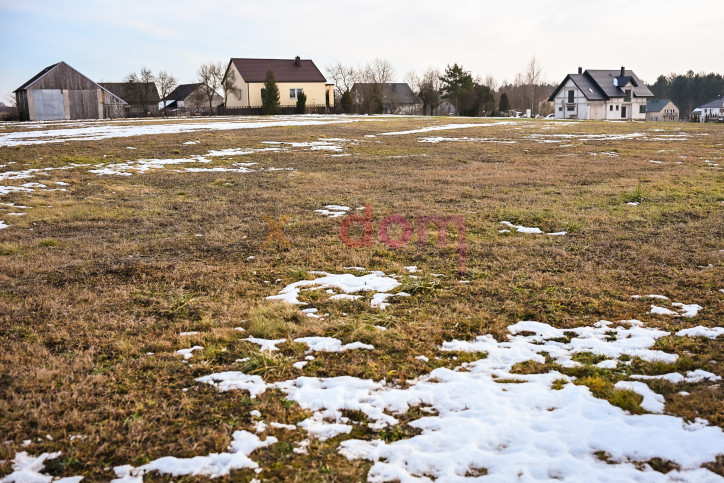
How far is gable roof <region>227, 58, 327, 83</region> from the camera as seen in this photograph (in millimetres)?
65125

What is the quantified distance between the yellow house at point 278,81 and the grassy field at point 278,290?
5241 cm

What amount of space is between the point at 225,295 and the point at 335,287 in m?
1.29

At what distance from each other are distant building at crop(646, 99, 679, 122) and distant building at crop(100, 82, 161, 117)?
8273 centimetres

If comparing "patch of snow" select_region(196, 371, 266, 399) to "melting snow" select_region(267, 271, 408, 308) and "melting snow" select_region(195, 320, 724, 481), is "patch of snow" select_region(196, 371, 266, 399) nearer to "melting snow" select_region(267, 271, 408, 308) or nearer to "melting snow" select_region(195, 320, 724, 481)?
"melting snow" select_region(195, 320, 724, 481)

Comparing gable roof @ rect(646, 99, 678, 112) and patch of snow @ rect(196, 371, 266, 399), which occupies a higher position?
gable roof @ rect(646, 99, 678, 112)

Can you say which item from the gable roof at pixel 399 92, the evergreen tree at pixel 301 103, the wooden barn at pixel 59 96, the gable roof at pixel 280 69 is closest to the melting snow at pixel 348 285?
the wooden barn at pixel 59 96

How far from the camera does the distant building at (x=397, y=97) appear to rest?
8112 cm

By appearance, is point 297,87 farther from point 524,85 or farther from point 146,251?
point 146,251

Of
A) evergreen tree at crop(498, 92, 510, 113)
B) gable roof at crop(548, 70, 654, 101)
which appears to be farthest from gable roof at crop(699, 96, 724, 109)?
evergreen tree at crop(498, 92, 510, 113)

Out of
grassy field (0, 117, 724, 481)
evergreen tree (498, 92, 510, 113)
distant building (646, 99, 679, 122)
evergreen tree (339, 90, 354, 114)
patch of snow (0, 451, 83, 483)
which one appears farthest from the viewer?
distant building (646, 99, 679, 122)

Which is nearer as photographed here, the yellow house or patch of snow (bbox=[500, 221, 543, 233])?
patch of snow (bbox=[500, 221, 543, 233])

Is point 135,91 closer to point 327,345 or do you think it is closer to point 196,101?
point 196,101

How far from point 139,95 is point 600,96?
62.2 meters

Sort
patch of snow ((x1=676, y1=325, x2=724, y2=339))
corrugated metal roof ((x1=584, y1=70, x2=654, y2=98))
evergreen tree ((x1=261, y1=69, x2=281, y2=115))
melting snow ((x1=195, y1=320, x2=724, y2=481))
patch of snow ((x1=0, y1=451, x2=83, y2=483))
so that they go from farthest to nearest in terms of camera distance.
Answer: corrugated metal roof ((x1=584, y1=70, x2=654, y2=98)), evergreen tree ((x1=261, y1=69, x2=281, y2=115)), patch of snow ((x1=676, y1=325, x2=724, y2=339)), melting snow ((x1=195, y1=320, x2=724, y2=481)), patch of snow ((x1=0, y1=451, x2=83, y2=483))
